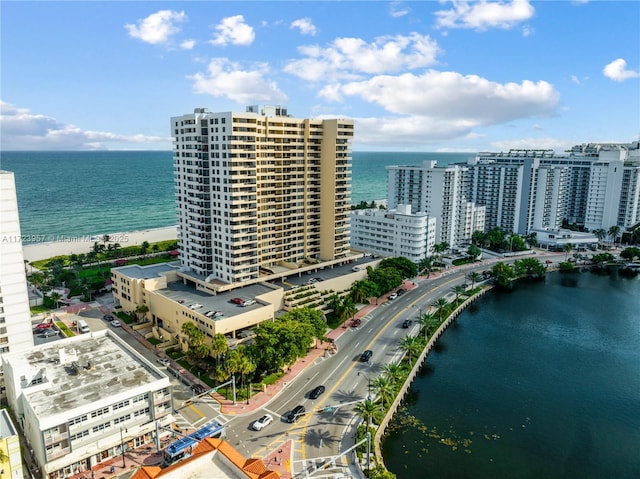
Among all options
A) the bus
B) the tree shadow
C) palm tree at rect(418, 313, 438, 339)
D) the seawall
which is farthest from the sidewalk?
the seawall

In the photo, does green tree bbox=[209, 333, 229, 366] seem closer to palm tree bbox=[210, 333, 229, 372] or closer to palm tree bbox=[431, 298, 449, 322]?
palm tree bbox=[210, 333, 229, 372]

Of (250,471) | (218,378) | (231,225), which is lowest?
(218,378)

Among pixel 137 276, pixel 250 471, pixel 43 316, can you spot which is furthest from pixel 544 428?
pixel 43 316

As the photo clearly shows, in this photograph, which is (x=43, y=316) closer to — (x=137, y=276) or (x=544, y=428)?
(x=137, y=276)

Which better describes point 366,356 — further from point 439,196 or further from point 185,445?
point 439,196

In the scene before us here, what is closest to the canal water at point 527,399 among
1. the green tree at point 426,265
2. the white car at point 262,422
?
the white car at point 262,422

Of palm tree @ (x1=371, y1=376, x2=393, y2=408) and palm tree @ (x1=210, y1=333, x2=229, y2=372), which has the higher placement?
palm tree @ (x1=210, y1=333, x2=229, y2=372)

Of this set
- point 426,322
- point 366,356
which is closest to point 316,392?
point 366,356
